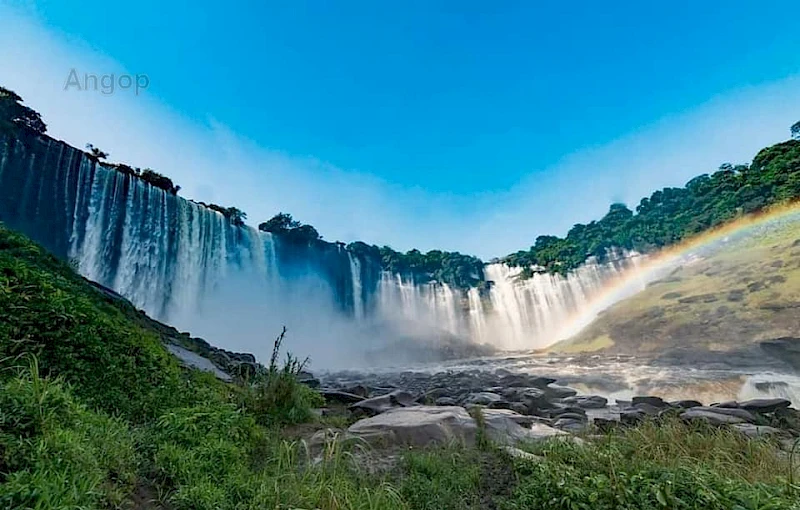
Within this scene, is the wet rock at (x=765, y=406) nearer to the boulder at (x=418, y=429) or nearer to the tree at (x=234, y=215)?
the boulder at (x=418, y=429)

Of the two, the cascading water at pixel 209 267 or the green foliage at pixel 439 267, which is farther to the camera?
the green foliage at pixel 439 267

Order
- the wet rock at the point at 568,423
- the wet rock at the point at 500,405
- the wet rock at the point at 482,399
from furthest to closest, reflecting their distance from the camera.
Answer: the wet rock at the point at 482,399, the wet rock at the point at 500,405, the wet rock at the point at 568,423

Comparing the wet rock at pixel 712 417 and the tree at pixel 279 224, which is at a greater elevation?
the tree at pixel 279 224

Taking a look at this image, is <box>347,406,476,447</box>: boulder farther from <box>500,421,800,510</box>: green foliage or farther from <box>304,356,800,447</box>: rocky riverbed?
<box>500,421,800,510</box>: green foliage

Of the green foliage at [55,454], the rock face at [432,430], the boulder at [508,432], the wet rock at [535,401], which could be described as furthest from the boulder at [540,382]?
the green foliage at [55,454]

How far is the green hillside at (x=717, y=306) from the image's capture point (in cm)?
2416

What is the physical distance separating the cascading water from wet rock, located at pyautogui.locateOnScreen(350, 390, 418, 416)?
19019 mm

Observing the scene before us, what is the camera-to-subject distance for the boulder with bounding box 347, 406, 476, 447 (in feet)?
15.3

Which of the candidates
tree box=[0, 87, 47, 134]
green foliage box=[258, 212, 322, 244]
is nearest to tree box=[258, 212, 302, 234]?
green foliage box=[258, 212, 322, 244]

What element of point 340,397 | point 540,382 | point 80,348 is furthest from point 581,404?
point 80,348

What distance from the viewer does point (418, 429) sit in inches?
188

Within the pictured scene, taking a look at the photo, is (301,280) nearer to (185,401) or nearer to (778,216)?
(185,401)

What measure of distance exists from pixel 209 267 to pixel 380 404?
2231 centimetres

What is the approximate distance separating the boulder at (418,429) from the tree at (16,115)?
2263 centimetres
